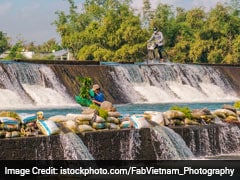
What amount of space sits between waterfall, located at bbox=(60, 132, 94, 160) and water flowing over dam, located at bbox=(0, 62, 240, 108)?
41.4 feet

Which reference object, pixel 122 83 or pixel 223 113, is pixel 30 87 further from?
pixel 223 113

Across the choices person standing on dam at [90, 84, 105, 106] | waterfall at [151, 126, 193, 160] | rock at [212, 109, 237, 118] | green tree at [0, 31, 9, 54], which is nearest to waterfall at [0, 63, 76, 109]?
person standing on dam at [90, 84, 105, 106]

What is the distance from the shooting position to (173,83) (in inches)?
1297

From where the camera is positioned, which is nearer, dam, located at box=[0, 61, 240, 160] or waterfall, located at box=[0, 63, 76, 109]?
dam, located at box=[0, 61, 240, 160]

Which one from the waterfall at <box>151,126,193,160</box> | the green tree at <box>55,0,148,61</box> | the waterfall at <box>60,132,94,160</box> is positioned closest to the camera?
the waterfall at <box>60,132,94,160</box>

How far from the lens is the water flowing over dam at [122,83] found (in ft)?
83.5

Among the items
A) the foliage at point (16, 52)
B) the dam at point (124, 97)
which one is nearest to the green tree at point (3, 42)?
the foliage at point (16, 52)

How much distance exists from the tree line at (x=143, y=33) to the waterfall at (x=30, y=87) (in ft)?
96.5

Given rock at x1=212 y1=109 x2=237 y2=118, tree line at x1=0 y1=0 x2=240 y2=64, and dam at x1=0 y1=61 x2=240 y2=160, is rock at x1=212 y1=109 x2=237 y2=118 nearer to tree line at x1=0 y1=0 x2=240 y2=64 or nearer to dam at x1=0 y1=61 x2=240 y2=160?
dam at x1=0 y1=61 x2=240 y2=160

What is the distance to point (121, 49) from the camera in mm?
56781

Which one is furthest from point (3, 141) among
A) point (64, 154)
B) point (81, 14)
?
point (81, 14)

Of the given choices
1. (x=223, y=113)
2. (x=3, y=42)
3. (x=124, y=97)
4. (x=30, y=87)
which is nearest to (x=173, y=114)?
(x=223, y=113)

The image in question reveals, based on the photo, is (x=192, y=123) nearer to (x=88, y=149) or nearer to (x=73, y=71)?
(x=88, y=149)

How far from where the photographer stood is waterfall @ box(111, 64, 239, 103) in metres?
30.0
